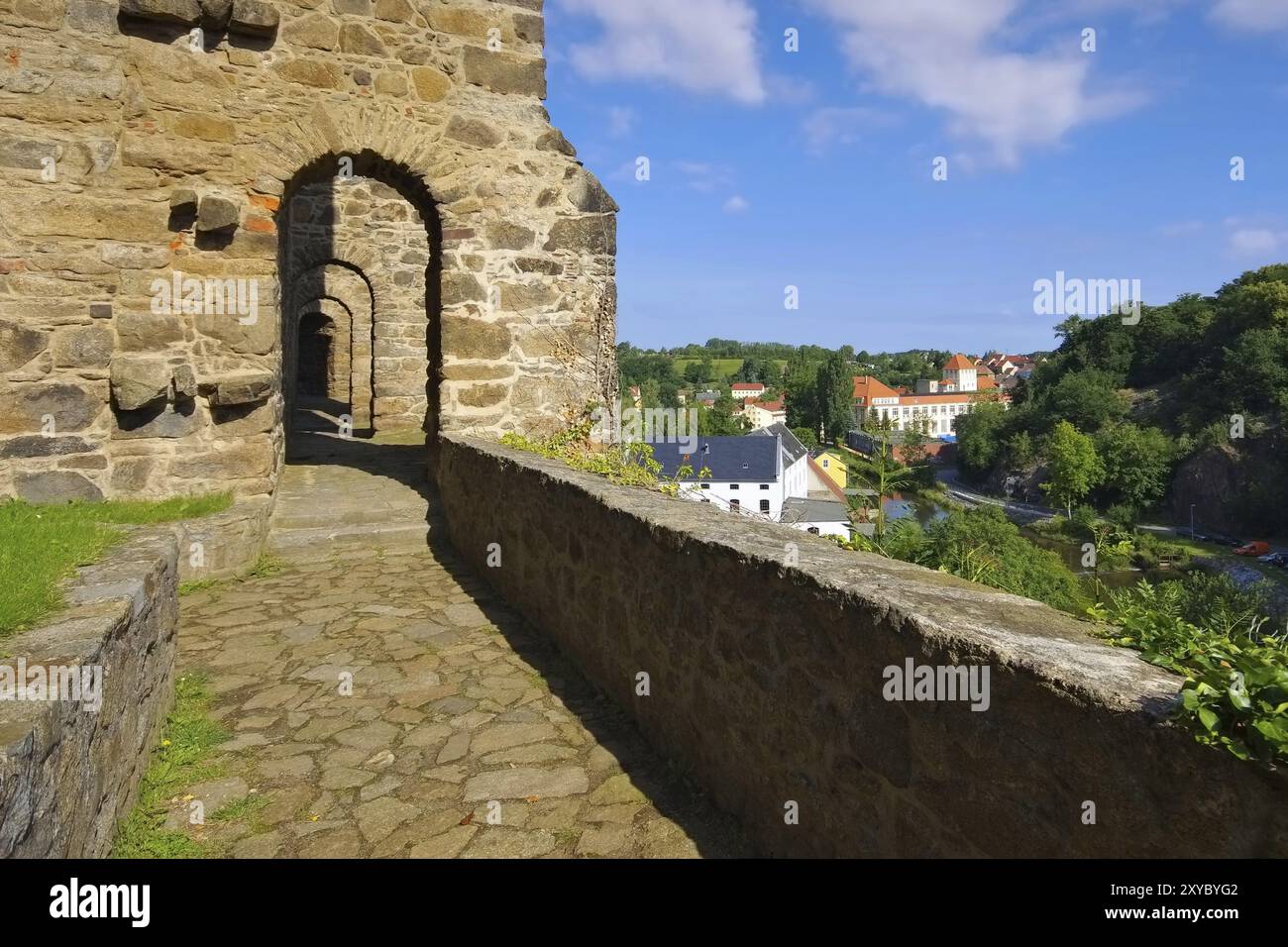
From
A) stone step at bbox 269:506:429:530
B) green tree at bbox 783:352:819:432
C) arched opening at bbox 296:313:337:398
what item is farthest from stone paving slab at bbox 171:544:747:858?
green tree at bbox 783:352:819:432

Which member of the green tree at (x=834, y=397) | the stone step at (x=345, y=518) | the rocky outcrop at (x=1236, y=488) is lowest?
the rocky outcrop at (x=1236, y=488)

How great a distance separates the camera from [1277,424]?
50.1 meters

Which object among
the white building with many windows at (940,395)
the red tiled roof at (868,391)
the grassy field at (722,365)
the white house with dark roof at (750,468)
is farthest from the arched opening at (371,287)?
the grassy field at (722,365)

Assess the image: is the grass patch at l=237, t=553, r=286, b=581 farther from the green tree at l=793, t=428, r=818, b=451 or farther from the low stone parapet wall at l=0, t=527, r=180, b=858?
the green tree at l=793, t=428, r=818, b=451

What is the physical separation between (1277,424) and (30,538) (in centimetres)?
6211

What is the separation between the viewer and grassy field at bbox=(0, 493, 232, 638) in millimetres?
2432

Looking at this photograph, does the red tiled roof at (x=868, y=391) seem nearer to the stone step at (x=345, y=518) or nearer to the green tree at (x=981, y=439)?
the green tree at (x=981, y=439)

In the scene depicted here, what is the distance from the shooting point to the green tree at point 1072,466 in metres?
51.7

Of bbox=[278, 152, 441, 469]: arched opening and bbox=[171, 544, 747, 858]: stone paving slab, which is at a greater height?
bbox=[278, 152, 441, 469]: arched opening

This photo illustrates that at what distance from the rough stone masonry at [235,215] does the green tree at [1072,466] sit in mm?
50547

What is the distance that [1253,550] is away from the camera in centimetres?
4369

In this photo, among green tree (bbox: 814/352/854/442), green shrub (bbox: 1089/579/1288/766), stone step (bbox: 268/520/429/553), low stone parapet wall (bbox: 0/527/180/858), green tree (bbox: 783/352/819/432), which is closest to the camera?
green shrub (bbox: 1089/579/1288/766)

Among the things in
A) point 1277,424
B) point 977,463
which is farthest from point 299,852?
point 977,463

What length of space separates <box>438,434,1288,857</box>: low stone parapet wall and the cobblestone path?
0.22 metres
